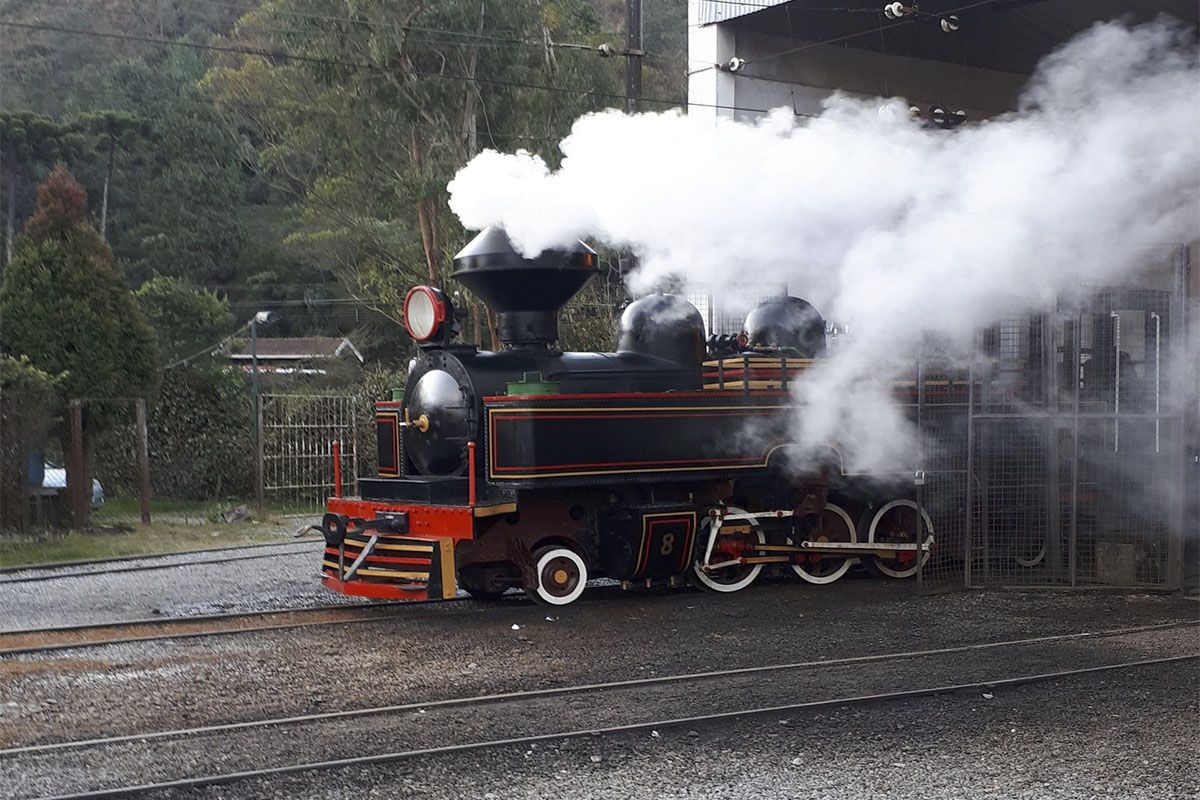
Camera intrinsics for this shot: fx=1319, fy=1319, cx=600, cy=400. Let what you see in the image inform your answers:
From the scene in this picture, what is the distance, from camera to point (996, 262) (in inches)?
400

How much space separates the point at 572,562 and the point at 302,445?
32.2ft

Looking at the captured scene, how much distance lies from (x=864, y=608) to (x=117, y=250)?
31922mm

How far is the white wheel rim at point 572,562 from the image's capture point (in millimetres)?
9789

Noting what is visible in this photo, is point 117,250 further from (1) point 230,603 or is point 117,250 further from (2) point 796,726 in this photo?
(2) point 796,726

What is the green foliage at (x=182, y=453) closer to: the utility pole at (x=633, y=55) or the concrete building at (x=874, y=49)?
the utility pole at (x=633, y=55)

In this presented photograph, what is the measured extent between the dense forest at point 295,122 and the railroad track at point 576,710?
13105 mm

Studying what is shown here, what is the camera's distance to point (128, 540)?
47.7 feet

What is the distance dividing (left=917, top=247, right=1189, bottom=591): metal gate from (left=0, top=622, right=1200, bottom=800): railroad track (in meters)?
2.26

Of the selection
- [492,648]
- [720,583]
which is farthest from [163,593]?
[720,583]

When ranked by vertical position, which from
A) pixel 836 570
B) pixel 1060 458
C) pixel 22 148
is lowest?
pixel 836 570

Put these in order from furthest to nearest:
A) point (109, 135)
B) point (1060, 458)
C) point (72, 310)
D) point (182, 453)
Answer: point (109, 135)
point (182, 453)
point (72, 310)
point (1060, 458)

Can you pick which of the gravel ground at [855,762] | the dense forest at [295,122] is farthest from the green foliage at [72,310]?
the gravel ground at [855,762]

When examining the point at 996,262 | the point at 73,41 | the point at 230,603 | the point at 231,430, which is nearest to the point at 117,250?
the point at 73,41

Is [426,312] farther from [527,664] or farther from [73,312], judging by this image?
[73,312]
